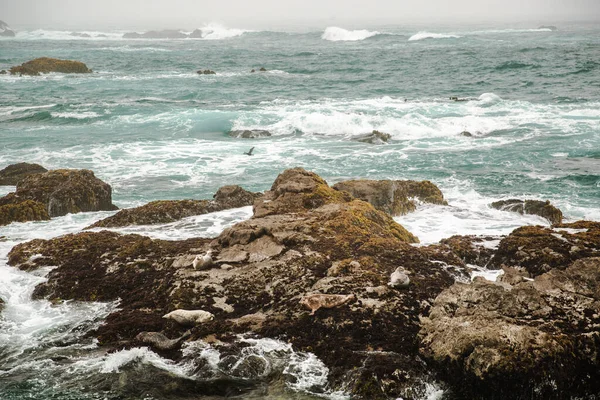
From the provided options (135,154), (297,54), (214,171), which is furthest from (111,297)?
(297,54)

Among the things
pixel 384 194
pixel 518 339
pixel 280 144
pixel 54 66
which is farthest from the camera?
pixel 54 66

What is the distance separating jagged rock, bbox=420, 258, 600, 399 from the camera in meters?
5.64

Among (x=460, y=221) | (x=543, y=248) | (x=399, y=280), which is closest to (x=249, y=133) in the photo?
(x=460, y=221)

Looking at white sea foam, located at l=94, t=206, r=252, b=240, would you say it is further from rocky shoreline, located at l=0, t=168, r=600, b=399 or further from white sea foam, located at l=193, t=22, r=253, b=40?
white sea foam, located at l=193, t=22, r=253, b=40

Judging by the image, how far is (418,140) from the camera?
88.9 ft

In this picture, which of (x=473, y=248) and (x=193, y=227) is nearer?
(x=473, y=248)

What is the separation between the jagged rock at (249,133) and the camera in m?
28.2

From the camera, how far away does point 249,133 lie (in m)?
28.4

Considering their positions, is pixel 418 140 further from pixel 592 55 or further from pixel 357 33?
pixel 357 33

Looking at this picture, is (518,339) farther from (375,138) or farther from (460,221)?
(375,138)

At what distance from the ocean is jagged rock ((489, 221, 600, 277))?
253 centimetres

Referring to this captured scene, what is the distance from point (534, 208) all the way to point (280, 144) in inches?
573

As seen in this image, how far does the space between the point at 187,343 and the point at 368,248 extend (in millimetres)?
3566

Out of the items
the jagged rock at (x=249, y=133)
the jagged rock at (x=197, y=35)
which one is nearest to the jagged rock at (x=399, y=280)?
the jagged rock at (x=249, y=133)
